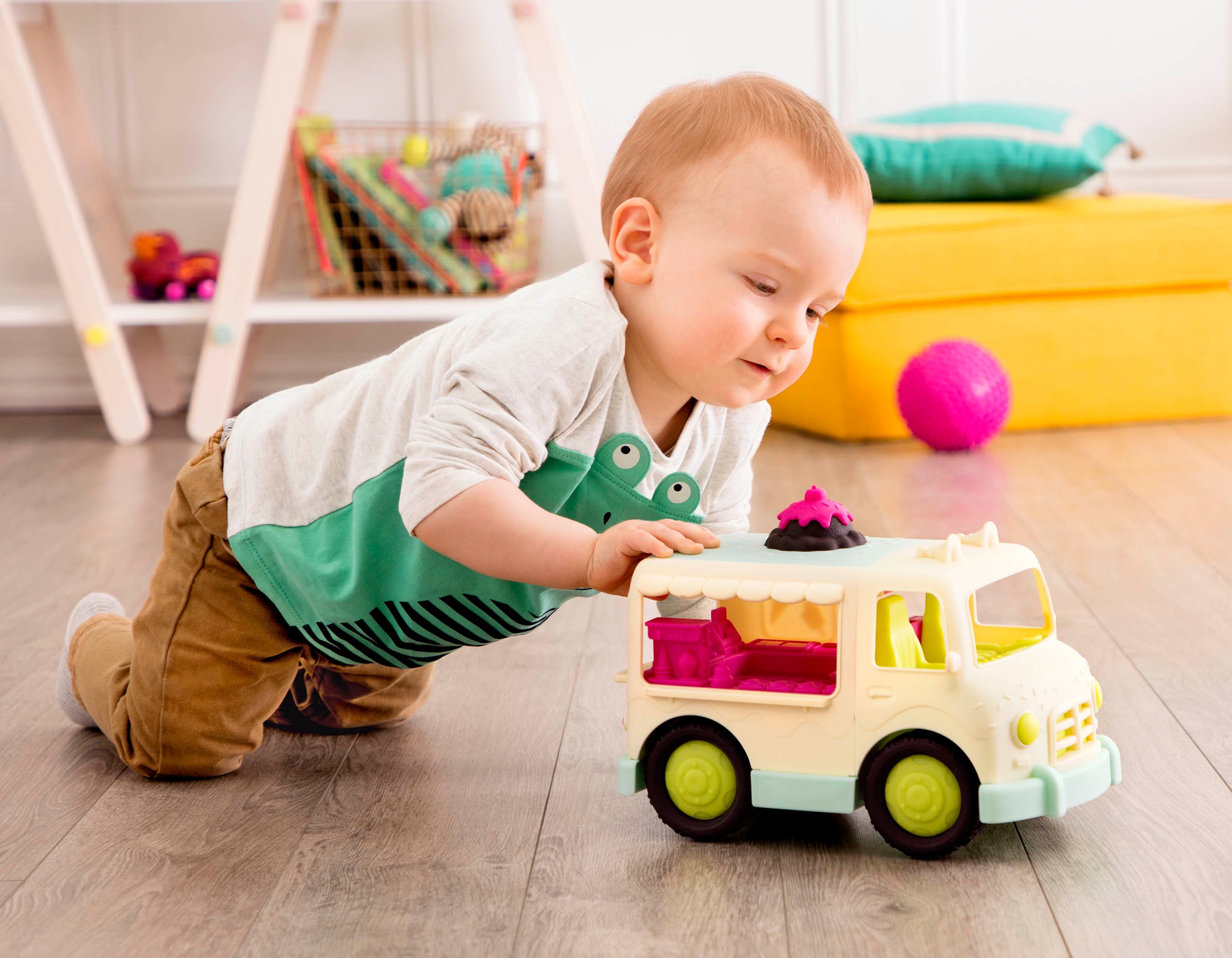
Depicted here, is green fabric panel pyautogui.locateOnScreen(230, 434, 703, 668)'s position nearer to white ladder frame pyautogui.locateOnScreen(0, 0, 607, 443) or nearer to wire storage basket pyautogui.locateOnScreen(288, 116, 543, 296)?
white ladder frame pyautogui.locateOnScreen(0, 0, 607, 443)

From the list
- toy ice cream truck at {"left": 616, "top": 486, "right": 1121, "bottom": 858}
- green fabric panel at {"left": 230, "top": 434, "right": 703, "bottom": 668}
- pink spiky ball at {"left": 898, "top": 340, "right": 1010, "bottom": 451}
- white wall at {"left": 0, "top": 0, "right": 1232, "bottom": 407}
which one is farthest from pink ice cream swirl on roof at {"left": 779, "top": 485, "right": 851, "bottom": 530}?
white wall at {"left": 0, "top": 0, "right": 1232, "bottom": 407}

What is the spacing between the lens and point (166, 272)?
2297 mm

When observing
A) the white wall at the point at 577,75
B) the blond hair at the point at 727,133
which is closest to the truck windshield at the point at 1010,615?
the blond hair at the point at 727,133

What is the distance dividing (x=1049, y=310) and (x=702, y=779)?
Answer: 1.58 meters

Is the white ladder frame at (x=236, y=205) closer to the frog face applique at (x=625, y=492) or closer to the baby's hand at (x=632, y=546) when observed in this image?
the frog face applique at (x=625, y=492)

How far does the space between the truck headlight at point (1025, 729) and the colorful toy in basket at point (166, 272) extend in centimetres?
186

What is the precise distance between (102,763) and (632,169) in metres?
0.54

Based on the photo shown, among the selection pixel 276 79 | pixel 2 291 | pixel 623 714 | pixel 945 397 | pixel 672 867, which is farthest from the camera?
pixel 2 291

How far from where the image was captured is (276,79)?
2096mm

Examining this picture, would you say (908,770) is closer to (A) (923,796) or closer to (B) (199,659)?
(A) (923,796)

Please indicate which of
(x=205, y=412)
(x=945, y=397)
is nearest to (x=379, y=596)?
(x=945, y=397)

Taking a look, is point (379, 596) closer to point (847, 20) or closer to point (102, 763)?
point (102, 763)

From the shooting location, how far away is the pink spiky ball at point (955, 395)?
6.35 ft

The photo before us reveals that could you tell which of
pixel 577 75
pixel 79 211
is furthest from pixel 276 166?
pixel 577 75
